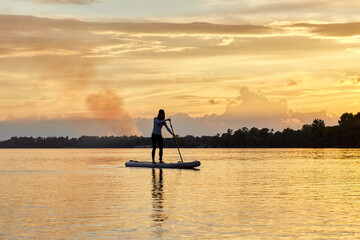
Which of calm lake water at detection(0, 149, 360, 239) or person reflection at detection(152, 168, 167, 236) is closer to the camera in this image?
calm lake water at detection(0, 149, 360, 239)

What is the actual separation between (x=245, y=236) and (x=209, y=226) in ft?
6.12

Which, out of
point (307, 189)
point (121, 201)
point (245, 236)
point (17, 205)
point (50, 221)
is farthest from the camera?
point (307, 189)

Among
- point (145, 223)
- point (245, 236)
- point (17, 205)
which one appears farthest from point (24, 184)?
point (245, 236)

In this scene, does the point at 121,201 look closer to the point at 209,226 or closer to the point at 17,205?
the point at 17,205

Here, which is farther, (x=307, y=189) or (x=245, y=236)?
(x=307, y=189)

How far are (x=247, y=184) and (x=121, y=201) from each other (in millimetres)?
10969

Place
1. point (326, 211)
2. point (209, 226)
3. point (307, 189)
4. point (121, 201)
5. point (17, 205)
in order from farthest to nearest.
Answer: point (307, 189), point (121, 201), point (17, 205), point (326, 211), point (209, 226)

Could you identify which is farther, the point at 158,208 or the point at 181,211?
the point at 158,208

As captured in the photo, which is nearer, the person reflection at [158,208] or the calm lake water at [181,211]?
the calm lake water at [181,211]

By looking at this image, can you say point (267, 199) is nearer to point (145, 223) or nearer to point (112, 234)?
point (145, 223)

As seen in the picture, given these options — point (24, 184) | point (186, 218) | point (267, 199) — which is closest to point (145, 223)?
point (186, 218)

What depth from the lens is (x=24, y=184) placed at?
35.2m

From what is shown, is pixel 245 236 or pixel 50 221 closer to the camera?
pixel 245 236

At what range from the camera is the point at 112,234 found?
17.1 m
